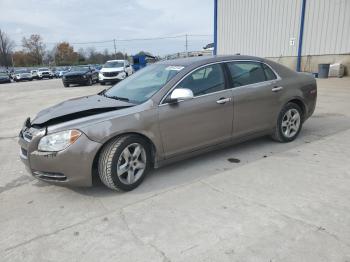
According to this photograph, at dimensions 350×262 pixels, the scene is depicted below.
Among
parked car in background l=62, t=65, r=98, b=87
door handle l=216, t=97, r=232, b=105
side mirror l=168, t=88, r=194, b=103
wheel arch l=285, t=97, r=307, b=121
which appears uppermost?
side mirror l=168, t=88, r=194, b=103

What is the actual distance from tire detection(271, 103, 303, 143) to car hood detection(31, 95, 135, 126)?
8.55ft

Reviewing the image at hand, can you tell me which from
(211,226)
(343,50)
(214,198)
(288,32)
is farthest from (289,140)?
(288,32)

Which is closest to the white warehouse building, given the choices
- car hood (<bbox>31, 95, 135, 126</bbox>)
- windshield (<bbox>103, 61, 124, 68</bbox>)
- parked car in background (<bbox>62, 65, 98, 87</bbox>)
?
windshield (<bbox>103, 61, 124, 68</bbox>)

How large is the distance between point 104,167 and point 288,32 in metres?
19.5

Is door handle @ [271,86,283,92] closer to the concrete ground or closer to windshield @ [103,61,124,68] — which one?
the concrete ground

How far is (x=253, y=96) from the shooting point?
471cm

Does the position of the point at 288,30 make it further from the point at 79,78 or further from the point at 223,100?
the point at 223,100

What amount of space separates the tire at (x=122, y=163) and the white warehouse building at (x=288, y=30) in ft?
57.7

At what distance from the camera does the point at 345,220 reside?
9.61 feet

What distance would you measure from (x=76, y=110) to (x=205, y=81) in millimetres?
1762

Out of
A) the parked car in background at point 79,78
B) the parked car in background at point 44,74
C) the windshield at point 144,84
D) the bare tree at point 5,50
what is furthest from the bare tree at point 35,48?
the windshield at point 144,84

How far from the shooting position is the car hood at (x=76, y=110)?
3.67m

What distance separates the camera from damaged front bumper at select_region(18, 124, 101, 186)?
341 cm

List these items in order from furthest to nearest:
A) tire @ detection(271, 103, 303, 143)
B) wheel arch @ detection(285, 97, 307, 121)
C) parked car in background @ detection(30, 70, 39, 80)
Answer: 1. parked car in background @ detection(30, 70, 39, 80)
2. wheel arch @ detection(285, 97, 307, 121)
3. tire @ detection(271, 103, 303, 143)
